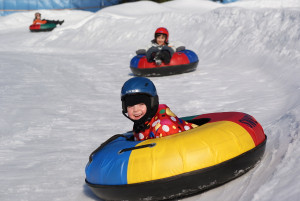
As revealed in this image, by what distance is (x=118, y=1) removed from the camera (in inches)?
1176

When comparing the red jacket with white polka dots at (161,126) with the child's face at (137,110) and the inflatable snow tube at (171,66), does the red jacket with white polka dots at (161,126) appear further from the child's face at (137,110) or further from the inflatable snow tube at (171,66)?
the inflatable snow tube at (171,66)

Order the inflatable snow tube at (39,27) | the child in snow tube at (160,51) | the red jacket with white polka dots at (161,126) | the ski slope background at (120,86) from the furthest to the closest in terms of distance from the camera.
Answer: the inflatable snow tube at (39,27) < the child in snow tube at (160,51) < the ski slope background at (120,86) < the red jacket with white polka dots at (161,126)

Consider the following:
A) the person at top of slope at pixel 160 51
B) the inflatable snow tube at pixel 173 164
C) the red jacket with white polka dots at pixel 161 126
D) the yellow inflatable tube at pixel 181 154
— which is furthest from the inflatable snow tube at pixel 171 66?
the yellow inflatable tube at pixel 181 154

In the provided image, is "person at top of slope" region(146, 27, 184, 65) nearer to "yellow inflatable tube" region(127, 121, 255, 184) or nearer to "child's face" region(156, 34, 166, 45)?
"child's face" region(156, 34, 166, 45)

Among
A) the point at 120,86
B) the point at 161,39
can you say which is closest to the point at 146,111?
the point at 120,86

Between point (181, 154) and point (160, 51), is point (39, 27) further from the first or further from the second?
point (181, 154)

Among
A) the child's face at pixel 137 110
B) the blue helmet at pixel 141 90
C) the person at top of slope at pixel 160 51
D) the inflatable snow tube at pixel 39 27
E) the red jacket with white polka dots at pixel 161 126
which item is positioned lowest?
the inflatable snow tube at pixel 39 27

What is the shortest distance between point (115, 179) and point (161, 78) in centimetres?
685

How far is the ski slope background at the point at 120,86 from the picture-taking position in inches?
163

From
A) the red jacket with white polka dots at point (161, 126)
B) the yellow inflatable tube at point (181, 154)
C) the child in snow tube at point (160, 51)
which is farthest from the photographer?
the child in snow tube at point (160, 51)

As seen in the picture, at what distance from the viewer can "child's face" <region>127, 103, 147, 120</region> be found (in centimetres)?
403

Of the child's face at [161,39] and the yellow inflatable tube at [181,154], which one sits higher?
the yellow inflatable tube at [181,154]

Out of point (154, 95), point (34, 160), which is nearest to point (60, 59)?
point (34, 160)

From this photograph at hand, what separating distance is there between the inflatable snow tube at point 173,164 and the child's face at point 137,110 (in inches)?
11.4
